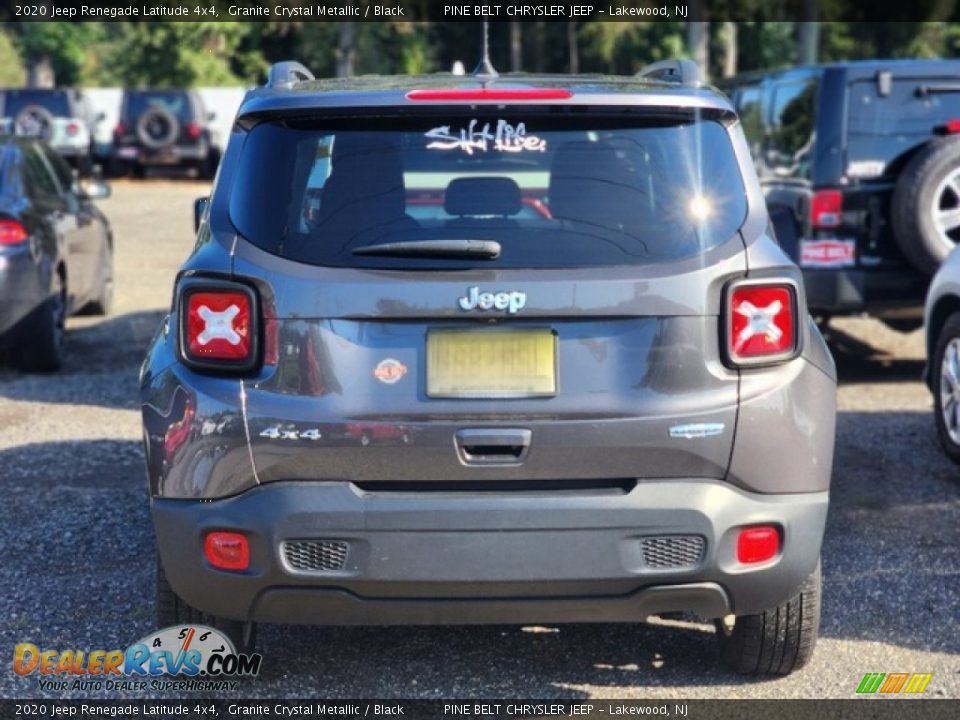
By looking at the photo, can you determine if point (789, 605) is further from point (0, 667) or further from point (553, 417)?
point (0, 667)

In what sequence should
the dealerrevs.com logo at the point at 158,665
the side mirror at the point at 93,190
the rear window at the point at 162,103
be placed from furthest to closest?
the rear window at the point at 162,103 < the side mirror at the point at 93,190 < the dealerrevs.com logo at the point at 158,665

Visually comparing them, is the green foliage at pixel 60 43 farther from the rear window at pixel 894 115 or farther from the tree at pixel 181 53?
the rear window at pixel 894 115

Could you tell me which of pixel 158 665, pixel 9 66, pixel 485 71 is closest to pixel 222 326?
pixel 158 665

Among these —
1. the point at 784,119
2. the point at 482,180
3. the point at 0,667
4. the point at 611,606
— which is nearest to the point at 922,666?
the point at 611,606

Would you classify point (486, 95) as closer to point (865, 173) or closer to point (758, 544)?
point (758, 544)

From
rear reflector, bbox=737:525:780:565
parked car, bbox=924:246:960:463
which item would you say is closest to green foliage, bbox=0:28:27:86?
parked car, bbox=924:246:960:463

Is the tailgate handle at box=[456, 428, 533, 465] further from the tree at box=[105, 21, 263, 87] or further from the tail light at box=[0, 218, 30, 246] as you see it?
the tree at box=[105, 21, 263, 87]

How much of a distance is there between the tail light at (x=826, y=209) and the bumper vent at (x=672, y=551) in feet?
18.5

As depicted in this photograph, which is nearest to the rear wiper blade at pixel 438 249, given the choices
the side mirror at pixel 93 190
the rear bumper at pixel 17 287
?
the rear bumper at pixel 17 287

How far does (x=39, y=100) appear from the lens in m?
31.6

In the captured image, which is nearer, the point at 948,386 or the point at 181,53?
the point at 948,386

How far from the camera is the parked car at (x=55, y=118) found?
30359 millimetres

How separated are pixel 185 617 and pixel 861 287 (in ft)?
19.3

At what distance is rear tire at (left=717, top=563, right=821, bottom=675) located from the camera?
173 inches
